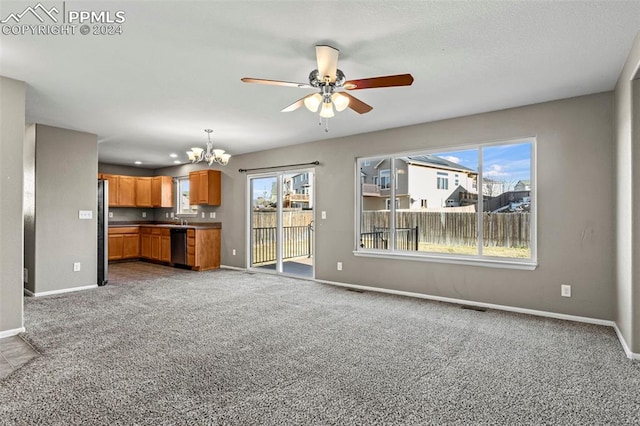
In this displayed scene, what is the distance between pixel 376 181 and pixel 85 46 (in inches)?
154

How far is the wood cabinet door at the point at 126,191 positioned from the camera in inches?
334

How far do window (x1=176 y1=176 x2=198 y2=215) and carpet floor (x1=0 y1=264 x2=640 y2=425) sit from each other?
4.48m

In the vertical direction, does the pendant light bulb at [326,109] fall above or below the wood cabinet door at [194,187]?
above

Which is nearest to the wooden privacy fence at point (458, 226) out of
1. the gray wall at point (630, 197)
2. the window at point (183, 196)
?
the gray wall at point (630, 197)

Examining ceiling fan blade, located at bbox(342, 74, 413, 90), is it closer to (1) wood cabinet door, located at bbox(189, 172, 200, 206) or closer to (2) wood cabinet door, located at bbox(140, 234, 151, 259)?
(1) wood cabinet door, located at bbox(189, 172, 200, 206)

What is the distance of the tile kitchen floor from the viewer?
2.54 meters

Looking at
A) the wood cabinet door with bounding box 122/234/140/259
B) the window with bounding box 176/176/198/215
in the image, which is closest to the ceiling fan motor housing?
the window with bounding box 176/176/198/215

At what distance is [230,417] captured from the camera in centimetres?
191

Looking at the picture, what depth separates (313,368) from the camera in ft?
8.29

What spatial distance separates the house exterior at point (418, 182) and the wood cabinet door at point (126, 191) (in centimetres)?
637

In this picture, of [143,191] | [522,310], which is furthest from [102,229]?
[522,310]

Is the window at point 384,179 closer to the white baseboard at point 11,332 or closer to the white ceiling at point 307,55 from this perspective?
the white ceiling at point 307,55

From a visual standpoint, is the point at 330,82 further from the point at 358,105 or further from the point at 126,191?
the point at 126,191

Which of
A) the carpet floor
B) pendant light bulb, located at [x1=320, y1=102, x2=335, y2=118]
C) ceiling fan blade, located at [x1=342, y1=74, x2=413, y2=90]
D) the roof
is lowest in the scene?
the carpet floor
